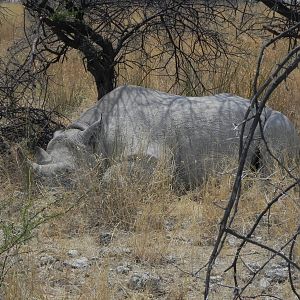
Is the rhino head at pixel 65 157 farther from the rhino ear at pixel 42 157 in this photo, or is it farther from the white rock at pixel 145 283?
the white rock at pixel 145 283

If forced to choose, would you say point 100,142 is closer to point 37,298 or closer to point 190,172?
point 190,172

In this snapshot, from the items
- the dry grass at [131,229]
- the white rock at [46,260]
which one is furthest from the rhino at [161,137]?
the white rock at [46,260]

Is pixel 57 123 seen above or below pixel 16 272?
above

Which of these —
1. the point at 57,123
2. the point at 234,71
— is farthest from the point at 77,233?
the point at 234,71

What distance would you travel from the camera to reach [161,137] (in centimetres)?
681

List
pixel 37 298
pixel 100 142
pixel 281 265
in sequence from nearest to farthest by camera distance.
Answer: pixel 37 298
pixel 281 265
pixel 100 142

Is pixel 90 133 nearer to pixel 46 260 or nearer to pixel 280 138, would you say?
pixel 280 138

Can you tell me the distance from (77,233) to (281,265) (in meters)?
1.58

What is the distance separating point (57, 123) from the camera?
25.6ft

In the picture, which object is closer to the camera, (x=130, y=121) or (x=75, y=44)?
(x=130, y=121)

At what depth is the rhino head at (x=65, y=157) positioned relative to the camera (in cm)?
627

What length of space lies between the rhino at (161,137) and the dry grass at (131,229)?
0.86ft

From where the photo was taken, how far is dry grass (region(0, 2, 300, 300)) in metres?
4.29

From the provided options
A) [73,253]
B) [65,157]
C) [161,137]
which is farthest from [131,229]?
[161,137]
